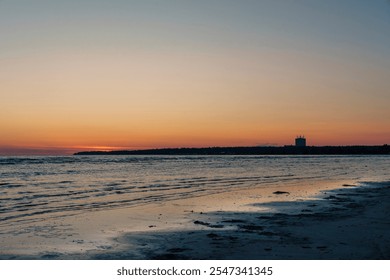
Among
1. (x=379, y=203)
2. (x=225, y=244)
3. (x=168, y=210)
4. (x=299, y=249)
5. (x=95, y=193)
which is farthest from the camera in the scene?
(x=95, y=193)

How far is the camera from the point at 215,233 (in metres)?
11.7

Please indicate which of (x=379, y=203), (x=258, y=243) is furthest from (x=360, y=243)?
(x=379, y=203)

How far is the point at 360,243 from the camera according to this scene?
1009cm

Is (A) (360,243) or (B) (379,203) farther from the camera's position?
(B) (379,203)

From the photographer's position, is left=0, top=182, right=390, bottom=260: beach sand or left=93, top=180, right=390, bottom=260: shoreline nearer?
left=93, top=180, right=390, bottom=260: shoreline

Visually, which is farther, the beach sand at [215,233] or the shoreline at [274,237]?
the beach sand at [215,233]

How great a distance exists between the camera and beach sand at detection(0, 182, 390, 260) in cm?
934

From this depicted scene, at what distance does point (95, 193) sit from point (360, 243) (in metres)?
15.8

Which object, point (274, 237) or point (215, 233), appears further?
point (215, 233)

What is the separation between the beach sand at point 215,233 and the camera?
30.6 feet
